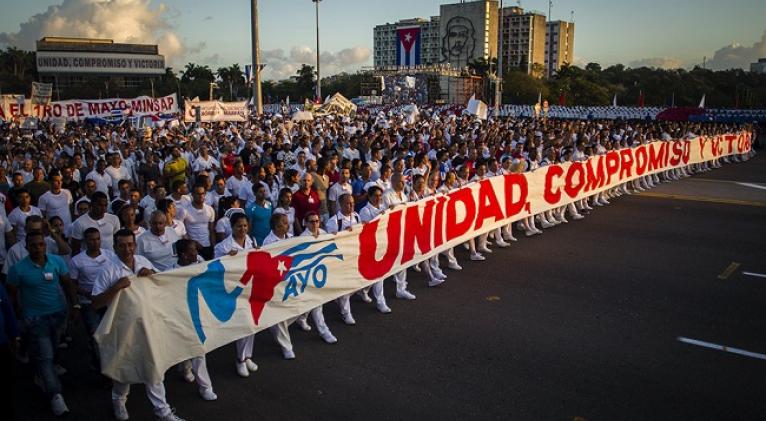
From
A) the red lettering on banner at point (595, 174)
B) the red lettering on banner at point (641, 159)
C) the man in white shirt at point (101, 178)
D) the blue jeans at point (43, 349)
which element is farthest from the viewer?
the red lettering on banner at point (641, 159)

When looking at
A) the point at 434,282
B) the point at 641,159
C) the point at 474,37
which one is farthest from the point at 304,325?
the point at 474,37

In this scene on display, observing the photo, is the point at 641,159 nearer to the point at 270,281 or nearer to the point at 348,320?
the point at 348,320

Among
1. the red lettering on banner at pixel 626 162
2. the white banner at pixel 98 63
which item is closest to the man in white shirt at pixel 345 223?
the red lettering on banner at pixel 626 162

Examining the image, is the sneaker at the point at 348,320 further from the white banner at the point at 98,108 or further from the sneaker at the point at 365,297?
the white banner at the point at 98,108

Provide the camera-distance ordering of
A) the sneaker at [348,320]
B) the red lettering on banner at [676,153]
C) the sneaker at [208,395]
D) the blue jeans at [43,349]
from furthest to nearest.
Result: the red lettering on banner at [676,153] < the sneaker at [348,320] < the sneaker at [208,395] < the blue jeans at [43,349]

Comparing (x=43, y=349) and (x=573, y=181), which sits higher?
(x=573, y=181)

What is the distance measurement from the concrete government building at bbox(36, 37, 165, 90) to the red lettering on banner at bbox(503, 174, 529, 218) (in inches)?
3709

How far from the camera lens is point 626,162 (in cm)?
1505

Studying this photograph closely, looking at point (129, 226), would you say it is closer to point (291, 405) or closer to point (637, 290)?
point (291, 405)

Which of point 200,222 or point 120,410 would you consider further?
point 200,222

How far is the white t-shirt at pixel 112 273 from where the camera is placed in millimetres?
4852

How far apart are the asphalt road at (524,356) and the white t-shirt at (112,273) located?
44.0 inches

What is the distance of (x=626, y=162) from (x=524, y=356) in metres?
10.6

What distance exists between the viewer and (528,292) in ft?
26.2
